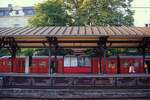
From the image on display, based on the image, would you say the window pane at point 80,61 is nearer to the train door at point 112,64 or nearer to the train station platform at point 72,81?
the train door at point 112,64

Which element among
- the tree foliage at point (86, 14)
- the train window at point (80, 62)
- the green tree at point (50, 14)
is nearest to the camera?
the train window at point (80, 62)

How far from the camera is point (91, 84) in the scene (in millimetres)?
21016

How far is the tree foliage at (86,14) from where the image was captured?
4294 cm

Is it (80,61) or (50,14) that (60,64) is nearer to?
(80,61)

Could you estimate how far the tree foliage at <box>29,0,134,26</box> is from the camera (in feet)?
141

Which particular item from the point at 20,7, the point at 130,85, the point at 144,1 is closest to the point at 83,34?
the point at 130,85

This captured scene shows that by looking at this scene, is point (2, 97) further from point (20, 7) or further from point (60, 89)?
point (20, 7)

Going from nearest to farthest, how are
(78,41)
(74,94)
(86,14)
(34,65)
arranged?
(74,94) → (78,41) → (34,65) → (86,14)

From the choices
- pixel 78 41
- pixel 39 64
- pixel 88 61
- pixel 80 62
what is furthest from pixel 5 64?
pixel 78 41

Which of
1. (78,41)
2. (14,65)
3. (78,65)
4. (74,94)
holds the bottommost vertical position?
(78,65)

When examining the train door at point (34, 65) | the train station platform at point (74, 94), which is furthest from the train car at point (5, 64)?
the train station platform at point (74, 94)

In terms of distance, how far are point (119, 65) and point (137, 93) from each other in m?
12.6

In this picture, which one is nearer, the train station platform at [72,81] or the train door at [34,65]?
the train station platform at [72,81]

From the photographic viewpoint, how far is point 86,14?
43.7m
